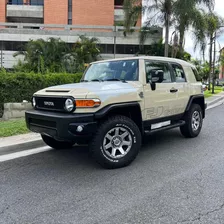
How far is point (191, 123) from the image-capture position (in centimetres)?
620

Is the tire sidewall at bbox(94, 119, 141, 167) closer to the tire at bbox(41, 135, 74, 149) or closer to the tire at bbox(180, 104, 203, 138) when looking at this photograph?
the tire at bbox(41, 135, 74, 149)

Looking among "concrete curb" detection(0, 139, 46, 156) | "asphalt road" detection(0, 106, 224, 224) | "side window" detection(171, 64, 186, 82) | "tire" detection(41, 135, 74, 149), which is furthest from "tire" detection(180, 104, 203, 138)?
"concrete curb" detection(0, 139, 46, 156)

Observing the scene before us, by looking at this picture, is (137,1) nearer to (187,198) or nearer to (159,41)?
(159,41)

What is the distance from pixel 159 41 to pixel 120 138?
27.2 m

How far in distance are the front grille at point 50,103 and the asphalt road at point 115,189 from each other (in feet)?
3.45

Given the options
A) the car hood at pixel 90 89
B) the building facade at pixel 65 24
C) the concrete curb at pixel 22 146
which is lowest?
the concrete curb at pixel 22 146

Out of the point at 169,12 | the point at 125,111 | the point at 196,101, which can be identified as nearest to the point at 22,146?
the point at 125,111

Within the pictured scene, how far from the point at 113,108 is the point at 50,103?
1.08 metres

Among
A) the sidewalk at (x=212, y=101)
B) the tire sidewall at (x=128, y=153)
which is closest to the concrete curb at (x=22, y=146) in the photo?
the tire sidewall at (x=128, y=153)

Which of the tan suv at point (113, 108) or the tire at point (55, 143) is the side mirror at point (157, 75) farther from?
the tire at point (55, 143)

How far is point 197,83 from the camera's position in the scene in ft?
21.4

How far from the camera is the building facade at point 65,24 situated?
3444 centimetres

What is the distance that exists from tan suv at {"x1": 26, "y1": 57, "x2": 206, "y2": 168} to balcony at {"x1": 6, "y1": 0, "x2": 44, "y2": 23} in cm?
4000

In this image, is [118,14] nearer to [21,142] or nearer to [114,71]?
[114,71]
